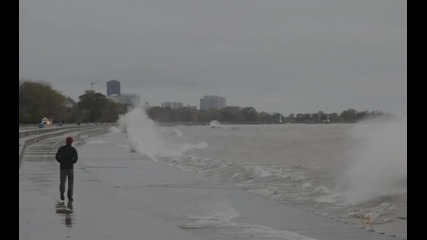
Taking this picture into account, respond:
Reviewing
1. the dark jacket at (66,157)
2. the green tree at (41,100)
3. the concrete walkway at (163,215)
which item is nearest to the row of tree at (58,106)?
the green tree at (41,100)

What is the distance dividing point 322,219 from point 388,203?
4.30 m

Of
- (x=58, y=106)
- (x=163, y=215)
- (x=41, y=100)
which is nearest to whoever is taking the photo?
(x=163, y=215)

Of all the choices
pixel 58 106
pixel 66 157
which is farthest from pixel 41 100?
pixel 66 157

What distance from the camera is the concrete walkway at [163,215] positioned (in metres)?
8.86

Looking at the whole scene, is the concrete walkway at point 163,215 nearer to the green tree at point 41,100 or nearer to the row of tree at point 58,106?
the row of tree at point 58,106

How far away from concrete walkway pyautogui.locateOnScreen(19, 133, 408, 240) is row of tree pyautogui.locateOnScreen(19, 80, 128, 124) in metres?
51.5

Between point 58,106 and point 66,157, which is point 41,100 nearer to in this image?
point 58,106

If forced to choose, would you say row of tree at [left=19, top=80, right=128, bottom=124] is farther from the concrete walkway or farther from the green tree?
the concrete walkway

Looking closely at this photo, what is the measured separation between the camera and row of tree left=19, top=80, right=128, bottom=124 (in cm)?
9112

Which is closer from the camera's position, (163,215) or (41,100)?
(163,215)

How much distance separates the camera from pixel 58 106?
119375mm

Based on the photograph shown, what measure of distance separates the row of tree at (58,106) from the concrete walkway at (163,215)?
5145cm

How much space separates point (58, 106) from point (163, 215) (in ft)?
366
